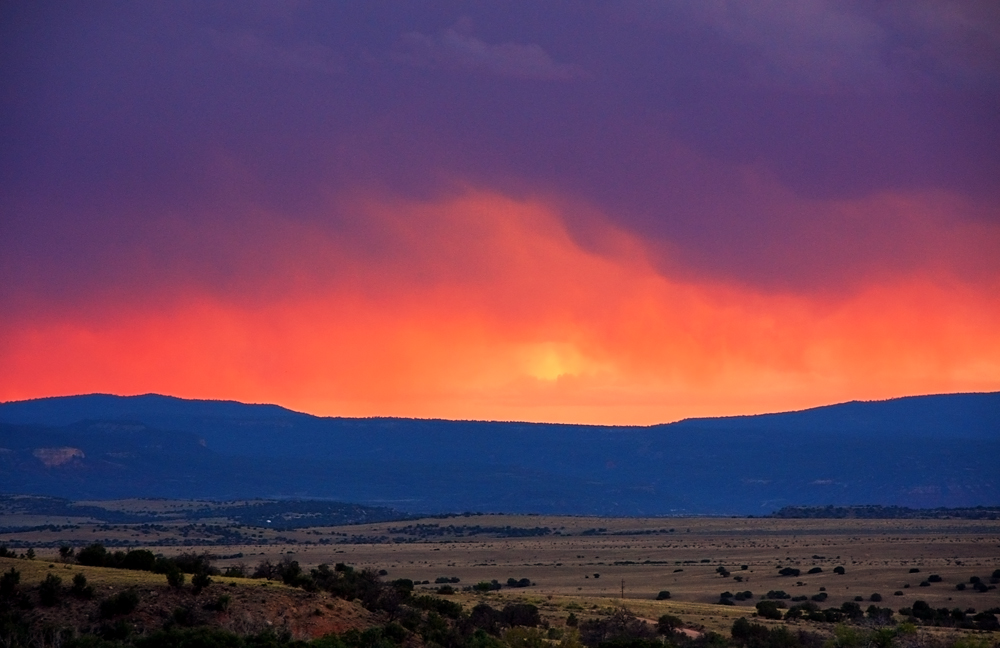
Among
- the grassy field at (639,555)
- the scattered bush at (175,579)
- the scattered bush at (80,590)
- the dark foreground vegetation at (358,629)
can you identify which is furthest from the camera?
the grassy field at (639,555)

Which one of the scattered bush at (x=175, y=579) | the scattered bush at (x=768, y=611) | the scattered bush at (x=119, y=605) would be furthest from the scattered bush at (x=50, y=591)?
the scattered bush at (x=768, y=611)

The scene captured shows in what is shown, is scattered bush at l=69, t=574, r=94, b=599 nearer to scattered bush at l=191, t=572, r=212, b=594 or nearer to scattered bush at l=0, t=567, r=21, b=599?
scattered bush at l=0, t=567, r=21, b=599

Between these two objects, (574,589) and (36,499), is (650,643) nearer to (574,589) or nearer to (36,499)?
(574,589)

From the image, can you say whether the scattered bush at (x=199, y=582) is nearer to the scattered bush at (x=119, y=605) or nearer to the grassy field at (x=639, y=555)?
the scattered bush at (x=119, y=605)

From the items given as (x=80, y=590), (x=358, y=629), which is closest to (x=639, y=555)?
(x=358, y=629)

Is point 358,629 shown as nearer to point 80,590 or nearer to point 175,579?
point 175,579

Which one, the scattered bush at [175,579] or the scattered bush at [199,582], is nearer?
the scattered bush at [175,579]

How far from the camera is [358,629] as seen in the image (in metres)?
32.2

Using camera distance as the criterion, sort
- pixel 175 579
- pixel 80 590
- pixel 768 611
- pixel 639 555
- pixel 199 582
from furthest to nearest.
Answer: pixel 639 555 → pixel 768 611 → pixel 199 582 → pixel 175 579 → pixel 80 590

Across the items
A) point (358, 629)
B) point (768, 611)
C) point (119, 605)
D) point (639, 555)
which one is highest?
point (119, 605)

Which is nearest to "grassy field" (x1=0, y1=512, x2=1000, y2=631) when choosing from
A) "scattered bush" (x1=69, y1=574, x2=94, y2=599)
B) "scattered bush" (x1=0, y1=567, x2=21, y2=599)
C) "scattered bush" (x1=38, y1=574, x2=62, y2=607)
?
"scattered bush" (x1=69, y1=574, x2=94, y2=599)

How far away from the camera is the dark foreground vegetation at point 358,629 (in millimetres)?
27891

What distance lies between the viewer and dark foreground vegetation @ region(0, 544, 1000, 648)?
1098 inches

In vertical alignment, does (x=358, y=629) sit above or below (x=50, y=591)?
below
